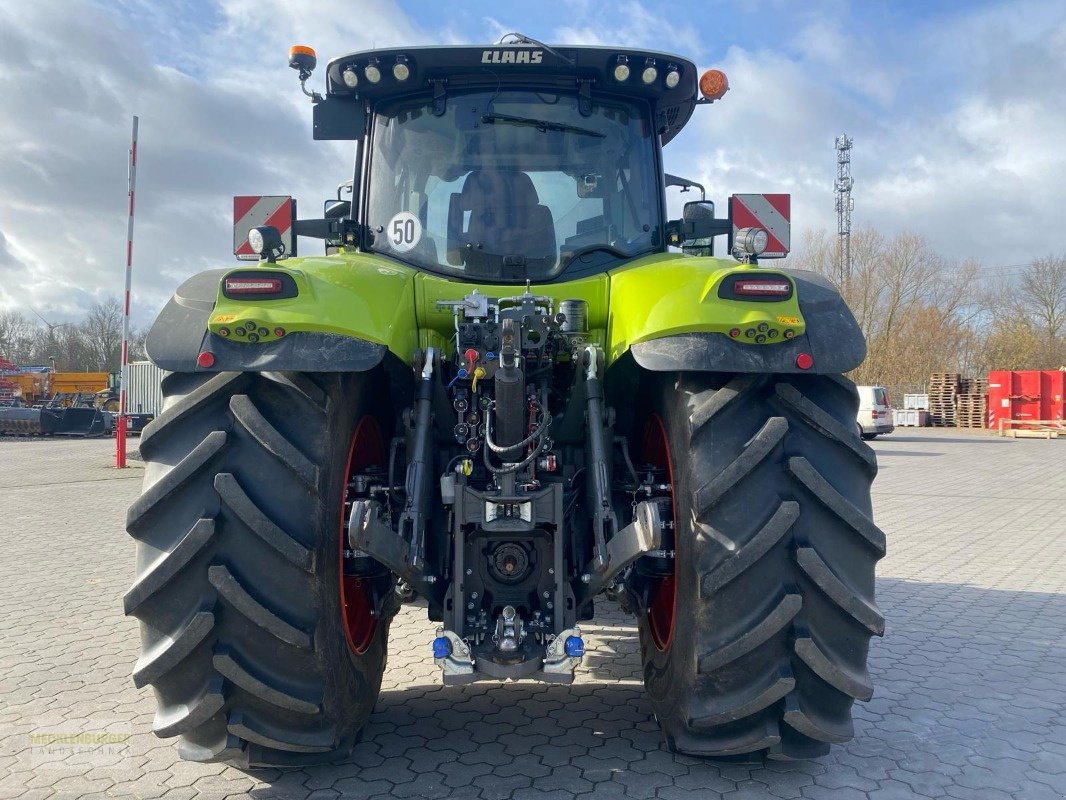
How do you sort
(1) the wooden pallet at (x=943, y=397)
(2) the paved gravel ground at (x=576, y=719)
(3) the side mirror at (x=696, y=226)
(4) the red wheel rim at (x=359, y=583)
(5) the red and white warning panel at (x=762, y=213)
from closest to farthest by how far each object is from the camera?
(4) the red wheel rim at (x=359, y=583)
(2) the paved gravel ground at (x=576, y=719)
(3) the side mirror at (x=696, y=226)
(5) the red and white warning panel at (x=762, y=213)
(1) the wooden pallet at (x=943, y=397)

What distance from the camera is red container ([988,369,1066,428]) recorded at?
29.3 m

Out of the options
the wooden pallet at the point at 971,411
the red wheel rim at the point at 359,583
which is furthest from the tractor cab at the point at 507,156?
the wooden pallet at the point at 971,411

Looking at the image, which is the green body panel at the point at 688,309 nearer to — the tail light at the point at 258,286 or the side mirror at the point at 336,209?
the tail light at the point at 258,286

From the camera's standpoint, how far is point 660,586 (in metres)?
3.38

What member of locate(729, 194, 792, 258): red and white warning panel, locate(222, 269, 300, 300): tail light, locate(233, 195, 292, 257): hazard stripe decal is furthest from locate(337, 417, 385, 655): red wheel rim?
locate(729, 194, 792, 258): red and white warning panel

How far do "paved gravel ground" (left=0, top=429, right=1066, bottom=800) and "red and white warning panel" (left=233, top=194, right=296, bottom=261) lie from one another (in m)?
2.34

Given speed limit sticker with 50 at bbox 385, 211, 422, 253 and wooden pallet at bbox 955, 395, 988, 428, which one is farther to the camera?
wooden pallet at bbox 955, 395, 988, 428

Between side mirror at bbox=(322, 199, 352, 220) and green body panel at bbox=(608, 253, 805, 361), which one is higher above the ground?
side mirror at bbox=(322, 199, 352, 220)

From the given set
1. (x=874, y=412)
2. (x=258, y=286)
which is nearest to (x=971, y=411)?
(x=874, y=412)

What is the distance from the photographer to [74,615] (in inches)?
225

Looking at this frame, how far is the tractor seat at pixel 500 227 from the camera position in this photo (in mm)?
3699

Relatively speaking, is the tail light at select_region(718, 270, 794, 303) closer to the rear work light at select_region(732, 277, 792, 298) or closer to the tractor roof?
the rear work light at select_region(732, 277, 792, 298)

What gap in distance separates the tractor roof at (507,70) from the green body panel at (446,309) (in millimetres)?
820

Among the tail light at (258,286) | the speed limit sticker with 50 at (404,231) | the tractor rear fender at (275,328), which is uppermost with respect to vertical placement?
the speed limit sticker with 50 at (404,231)
